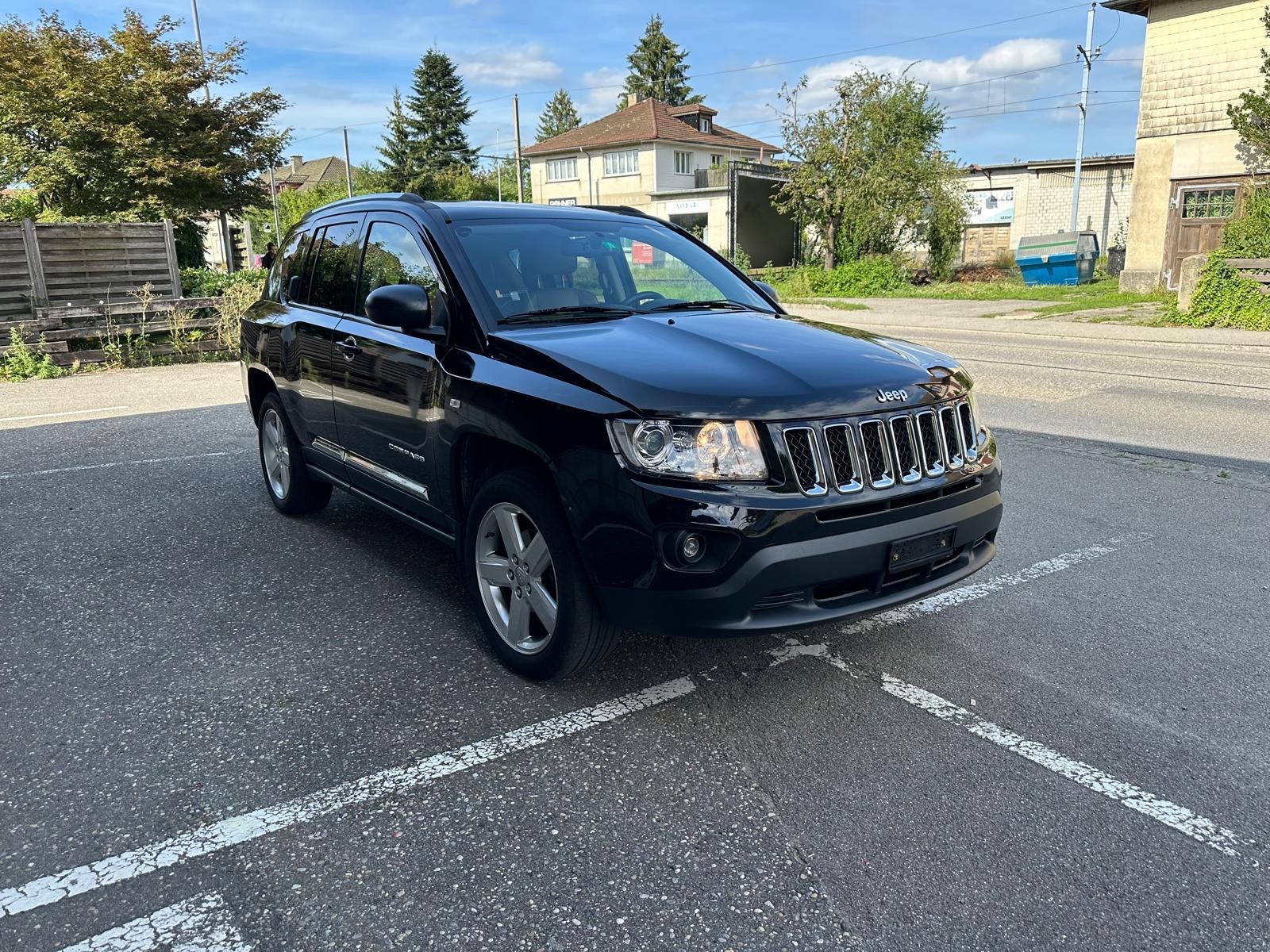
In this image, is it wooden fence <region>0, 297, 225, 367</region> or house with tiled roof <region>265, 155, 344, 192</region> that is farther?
house with tiled roof <region>265, 155, 344, 192</region>

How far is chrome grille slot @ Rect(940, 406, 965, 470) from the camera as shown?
3.49 metres

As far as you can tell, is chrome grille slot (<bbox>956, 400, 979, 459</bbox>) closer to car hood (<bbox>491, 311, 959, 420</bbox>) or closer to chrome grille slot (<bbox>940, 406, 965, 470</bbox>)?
chrome grille slot (<bbox>940, 406, 965, 470</bbox>)

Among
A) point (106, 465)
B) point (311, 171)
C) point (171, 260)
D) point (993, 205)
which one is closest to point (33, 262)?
point (171, 260)

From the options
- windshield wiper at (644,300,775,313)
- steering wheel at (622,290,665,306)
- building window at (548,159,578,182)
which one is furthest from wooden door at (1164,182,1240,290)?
building window at (548,159,578,182)

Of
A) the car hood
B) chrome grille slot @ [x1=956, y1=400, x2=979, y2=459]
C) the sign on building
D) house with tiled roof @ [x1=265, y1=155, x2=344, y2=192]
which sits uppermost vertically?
house with tiled roof @ [x1=265, y1=155, x2=344, y2=192]

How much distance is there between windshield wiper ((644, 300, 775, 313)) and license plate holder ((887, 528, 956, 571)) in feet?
5.27

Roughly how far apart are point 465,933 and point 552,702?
122 centimetres

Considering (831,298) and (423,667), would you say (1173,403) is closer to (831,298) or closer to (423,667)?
(423,667)

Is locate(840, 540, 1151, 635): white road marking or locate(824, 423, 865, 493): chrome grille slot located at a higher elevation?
locate(824, 423, 865, 493): chrome grille slot

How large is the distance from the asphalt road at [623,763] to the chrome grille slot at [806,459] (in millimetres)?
881

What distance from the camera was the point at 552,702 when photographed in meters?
3.54

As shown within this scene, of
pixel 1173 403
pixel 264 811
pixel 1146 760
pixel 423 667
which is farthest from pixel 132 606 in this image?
pixel 1173 403

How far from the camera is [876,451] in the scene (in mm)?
3248

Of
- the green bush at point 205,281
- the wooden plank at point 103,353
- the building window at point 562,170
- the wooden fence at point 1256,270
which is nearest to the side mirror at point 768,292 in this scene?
the wooden plank at point 103,353
